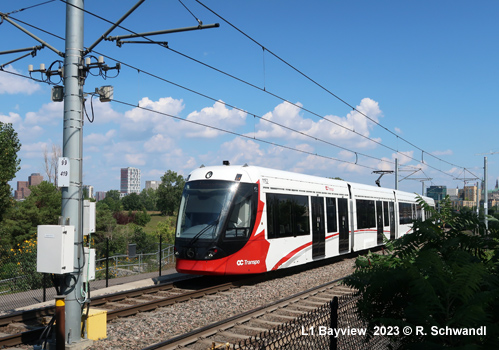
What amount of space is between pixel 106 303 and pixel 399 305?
9.32 metres

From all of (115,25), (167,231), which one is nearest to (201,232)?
(115,25)

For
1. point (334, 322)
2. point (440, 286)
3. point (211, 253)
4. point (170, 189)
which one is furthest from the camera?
point (170, 189)

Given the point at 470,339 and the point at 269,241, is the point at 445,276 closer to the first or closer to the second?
the point at 470,339

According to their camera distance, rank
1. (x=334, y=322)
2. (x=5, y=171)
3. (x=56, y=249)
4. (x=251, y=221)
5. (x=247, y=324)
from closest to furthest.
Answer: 1. (x=334, y=322)
2. (x=56, y=249)
3. (x=247, y=324)
4. (x=251, y=221)
5. (x=5, y=171)

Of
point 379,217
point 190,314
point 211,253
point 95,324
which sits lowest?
point 190,314

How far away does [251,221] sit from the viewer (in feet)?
45.5

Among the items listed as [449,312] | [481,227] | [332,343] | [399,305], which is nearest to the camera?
[449,312]

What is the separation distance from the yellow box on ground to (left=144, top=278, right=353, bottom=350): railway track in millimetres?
1484

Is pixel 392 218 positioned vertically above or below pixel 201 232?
above

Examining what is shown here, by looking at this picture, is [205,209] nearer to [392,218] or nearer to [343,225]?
[343,225]

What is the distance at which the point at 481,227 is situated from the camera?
4.13m

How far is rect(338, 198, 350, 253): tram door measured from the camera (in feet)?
62.6

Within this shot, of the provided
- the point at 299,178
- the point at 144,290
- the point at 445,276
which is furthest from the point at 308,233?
the point at 445,276

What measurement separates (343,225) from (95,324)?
12834 mm
